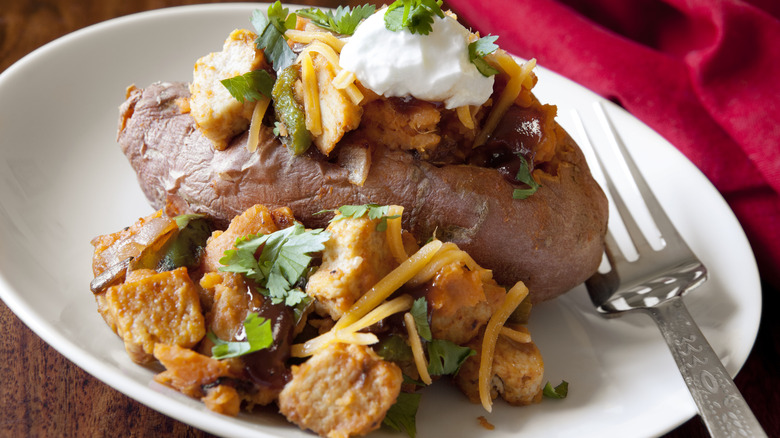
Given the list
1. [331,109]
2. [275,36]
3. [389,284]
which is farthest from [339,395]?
[275,36]

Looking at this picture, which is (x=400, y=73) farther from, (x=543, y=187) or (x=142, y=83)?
(x=142, y=83)

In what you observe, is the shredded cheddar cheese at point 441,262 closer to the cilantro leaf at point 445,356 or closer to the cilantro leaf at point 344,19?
the cilantro leaf at point 445,356

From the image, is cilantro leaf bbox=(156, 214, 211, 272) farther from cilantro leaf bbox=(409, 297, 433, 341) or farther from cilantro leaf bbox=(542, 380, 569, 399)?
cilantro leaf bbox=(542, 380, 569, 399)

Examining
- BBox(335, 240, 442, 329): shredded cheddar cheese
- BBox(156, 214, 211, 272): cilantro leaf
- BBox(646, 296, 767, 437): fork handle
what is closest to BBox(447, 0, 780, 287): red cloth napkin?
BBox(646, 296, 767, 437): fork handle

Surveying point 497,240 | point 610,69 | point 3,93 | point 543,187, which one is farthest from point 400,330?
point 610,69

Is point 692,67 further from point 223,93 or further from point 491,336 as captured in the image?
point 223,93
